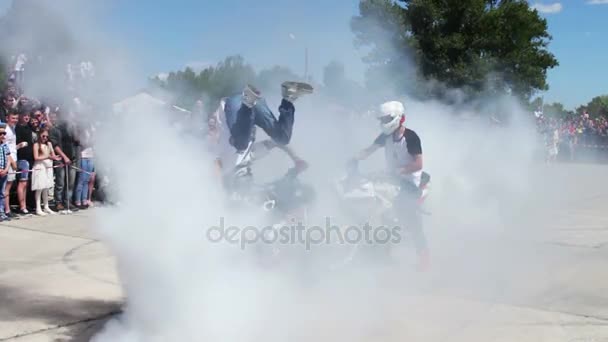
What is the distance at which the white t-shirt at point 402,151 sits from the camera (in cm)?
636

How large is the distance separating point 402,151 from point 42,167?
20.4 feet

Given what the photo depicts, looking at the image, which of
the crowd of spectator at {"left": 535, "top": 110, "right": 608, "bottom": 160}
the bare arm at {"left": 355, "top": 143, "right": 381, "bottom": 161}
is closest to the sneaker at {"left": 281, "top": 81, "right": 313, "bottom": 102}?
the bare arm at {"left": 355, "top": 143, "right": 381, "bottom": 161}

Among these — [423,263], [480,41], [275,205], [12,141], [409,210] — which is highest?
[480,41]

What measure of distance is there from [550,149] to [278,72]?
65.4ft

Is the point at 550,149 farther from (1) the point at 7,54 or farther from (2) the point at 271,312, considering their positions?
(1) the point at 7,54

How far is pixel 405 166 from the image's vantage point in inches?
253

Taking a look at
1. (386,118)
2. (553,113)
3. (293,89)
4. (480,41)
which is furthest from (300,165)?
(553,113)

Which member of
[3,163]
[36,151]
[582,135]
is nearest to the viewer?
[3,163]

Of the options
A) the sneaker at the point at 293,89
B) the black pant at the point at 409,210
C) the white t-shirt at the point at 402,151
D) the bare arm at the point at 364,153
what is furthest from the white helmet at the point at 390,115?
the sneaker at the point at 293,89

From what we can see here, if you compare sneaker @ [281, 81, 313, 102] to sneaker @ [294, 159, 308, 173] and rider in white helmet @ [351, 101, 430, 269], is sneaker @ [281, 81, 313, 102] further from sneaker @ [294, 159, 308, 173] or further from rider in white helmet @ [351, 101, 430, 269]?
rider in white helmet @ [351, 101, 430, 269]

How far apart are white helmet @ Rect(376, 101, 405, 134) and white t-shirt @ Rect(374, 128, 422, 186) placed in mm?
168

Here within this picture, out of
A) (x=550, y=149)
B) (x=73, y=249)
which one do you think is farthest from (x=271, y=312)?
(x=550, y=149)

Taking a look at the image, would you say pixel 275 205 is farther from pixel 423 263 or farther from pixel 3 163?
pixel 3 163

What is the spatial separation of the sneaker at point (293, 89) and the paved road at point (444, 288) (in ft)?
5.36
